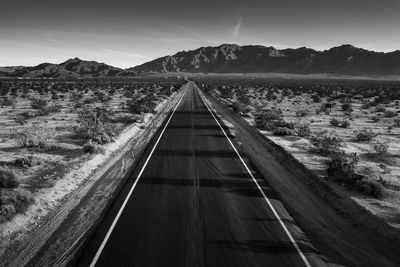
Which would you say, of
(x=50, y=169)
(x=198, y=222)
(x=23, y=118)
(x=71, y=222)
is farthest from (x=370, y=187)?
(x=23, y=118)

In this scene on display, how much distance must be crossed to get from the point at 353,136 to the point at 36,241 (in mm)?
23753

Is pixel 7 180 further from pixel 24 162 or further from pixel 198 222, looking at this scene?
pixel 198 222

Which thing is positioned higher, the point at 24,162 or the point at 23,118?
the point at 23,118

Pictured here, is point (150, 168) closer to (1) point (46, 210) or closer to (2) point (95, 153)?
(2) point (95, 153)

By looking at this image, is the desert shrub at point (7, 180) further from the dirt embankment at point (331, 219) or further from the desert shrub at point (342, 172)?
the desert shrub at point (342, 172)

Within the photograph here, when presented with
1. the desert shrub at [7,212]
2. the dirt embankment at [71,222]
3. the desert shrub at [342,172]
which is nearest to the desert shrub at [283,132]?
the desert shrub at [342,172]

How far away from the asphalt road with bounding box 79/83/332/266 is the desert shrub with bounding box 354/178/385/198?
156 inches

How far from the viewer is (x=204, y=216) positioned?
1070 cm

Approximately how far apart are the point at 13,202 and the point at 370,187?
13.6m

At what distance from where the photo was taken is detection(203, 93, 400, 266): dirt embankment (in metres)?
9.12

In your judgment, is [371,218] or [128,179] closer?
[371,218]

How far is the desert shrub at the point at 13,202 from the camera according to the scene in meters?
10.2

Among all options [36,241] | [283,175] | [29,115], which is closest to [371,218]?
[283,175]

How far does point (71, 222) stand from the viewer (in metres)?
10.3
